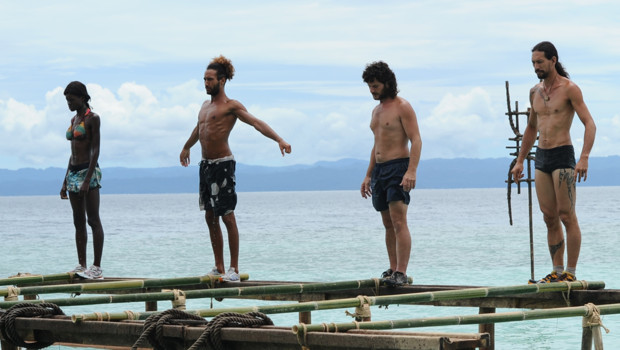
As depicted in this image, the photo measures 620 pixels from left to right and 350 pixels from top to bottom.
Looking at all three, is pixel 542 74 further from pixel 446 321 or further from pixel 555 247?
pixel 446 321

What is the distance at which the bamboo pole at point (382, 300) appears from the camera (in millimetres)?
6336

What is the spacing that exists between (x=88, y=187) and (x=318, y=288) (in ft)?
9.53

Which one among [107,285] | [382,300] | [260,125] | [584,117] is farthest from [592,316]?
[107,285]

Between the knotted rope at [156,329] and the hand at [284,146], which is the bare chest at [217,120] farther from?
the knotted rope at [156,329]

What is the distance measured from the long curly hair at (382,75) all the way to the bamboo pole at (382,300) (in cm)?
207

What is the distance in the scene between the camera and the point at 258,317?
18.9 ft

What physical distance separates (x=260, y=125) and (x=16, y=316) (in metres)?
3.52

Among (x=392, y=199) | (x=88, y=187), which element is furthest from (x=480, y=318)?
(x=88, y=187)

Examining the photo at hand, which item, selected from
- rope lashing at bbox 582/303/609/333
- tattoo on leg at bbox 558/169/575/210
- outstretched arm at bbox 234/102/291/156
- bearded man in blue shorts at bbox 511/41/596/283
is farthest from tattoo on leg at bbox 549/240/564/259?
outstretched arm at bbox 234/102/291/156

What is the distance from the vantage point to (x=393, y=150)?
8664 mm

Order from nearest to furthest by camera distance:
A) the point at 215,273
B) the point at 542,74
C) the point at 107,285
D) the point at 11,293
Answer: the point at 542,74, the point at 11,293, the point at 107,285, the point at 215,273

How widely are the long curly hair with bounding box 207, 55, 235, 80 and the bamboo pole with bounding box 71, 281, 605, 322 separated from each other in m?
3.35

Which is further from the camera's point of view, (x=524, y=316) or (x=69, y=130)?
(x=69, y=130)

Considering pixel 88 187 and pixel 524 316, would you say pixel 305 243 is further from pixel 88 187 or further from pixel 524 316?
pixel 524 316
